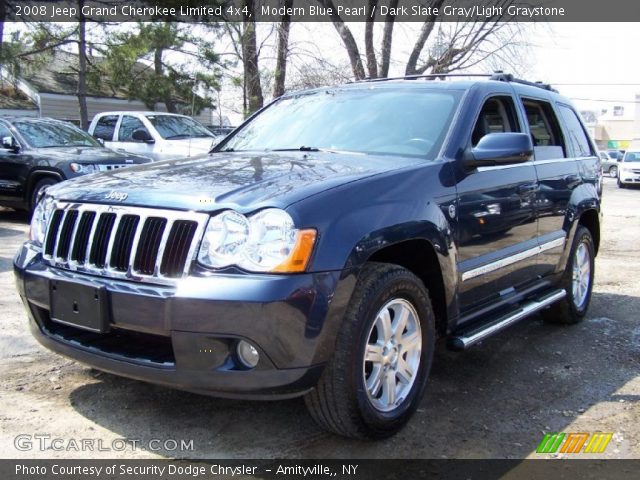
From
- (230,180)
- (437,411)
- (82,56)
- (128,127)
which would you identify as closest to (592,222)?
(437,411)

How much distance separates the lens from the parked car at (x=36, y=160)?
988cm

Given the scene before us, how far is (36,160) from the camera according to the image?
393 inches

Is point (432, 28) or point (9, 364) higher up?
point (432, 28)

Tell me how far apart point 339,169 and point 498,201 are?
1221mm

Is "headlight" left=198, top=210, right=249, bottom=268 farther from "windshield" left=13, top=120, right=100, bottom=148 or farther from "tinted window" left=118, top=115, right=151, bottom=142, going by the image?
"tinted window" left=118, top=115, right=151, bottom=142

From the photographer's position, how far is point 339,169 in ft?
10.9

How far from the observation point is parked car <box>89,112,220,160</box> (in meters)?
12.7

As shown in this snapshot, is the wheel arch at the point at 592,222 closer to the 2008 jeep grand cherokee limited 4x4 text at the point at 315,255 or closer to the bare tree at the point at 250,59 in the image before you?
the 2008 jeep grand cherokee limited 4x4 text at the point at 315,255

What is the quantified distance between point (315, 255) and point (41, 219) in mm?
1715

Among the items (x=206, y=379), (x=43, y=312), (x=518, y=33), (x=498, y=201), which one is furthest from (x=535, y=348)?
(x=518, y=33)

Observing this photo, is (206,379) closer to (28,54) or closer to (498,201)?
(498,201)

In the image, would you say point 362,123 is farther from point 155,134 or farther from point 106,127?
point 106,127

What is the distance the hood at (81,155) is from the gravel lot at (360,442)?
212 inches

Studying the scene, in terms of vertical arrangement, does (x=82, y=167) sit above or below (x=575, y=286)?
above
